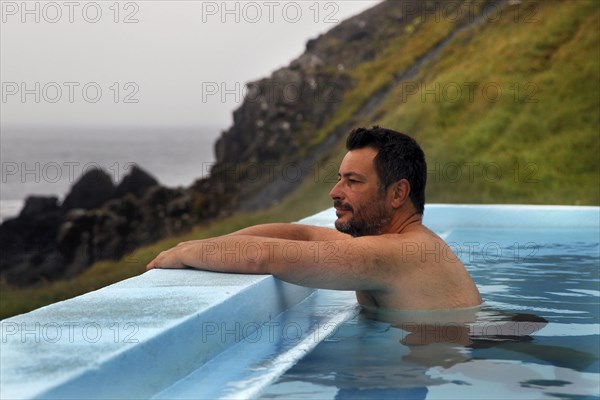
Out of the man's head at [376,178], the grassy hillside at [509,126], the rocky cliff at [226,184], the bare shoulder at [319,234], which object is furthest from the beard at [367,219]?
the rocky cliff at [226,184]

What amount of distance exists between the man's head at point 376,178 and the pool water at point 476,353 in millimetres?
636

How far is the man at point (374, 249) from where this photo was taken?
203 inches

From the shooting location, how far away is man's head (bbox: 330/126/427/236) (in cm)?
537

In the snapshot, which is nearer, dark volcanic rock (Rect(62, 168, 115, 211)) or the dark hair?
the dark hair

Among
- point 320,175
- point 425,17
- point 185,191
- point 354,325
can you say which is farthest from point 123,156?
point 354,325

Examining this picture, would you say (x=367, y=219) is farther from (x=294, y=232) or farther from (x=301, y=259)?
(x=294, y=232)

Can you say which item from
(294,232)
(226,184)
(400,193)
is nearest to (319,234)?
(294,232)

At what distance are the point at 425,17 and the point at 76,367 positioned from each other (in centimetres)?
5858

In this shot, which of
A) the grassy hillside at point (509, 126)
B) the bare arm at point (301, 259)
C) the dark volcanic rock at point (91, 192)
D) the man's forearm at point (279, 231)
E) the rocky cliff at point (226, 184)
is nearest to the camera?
the bare arm at point (301, 259)

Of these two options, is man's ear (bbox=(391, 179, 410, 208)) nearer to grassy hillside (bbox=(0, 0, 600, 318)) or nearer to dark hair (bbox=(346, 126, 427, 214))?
dark hair (bbox=(346, 126, 427, 214))

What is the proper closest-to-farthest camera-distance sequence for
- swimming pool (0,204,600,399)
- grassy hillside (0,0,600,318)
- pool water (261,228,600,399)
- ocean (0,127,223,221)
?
1. swimming pool (0,204,600,399)
2. pool water (261,228,600,399)
3. grassy hillside (0,0,600,318)
4. ocean (0,127,223,221)

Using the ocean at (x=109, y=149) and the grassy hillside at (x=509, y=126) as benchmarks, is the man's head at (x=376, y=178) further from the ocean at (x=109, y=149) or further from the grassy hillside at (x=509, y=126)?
the ocean at (x=109, y=149)

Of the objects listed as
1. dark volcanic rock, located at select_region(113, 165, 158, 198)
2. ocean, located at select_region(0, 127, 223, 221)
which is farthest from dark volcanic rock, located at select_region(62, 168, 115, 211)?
ocean, located at select_region(0, 127, 223, 221)

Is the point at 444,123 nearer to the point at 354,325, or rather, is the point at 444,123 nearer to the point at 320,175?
the point at 320,175
